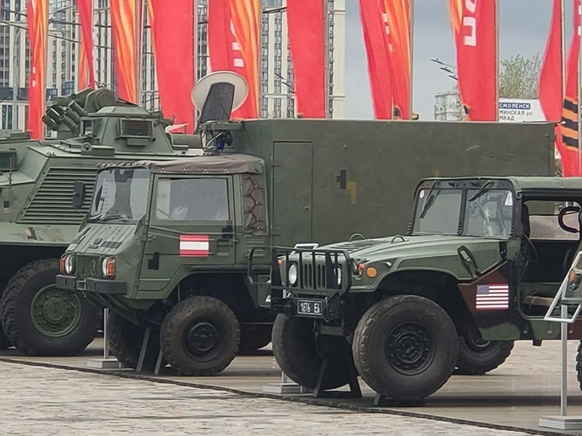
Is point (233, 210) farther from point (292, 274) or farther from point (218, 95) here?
point (218, 95)

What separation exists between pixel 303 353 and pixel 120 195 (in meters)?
3.50

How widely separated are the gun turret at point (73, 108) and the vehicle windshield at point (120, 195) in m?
4.62

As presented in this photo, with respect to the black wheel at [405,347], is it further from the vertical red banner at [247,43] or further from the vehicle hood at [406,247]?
the vertical red banner at [247,43]

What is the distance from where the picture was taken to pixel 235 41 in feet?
112

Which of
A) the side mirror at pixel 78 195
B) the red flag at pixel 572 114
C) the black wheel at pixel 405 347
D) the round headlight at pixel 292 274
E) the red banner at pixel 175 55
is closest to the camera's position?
the black wheel at pixel 405 347

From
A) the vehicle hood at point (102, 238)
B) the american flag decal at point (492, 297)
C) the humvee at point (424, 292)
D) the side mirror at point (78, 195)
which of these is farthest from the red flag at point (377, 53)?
the american flag decal at point (492, 297)

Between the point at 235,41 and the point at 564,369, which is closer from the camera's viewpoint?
the point at 564,369

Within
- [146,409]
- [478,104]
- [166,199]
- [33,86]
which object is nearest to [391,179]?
[166,199]

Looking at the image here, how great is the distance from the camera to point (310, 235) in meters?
17.7

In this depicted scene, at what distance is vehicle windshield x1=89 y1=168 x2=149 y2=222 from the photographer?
1708 cm

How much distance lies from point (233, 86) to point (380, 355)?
775 cm

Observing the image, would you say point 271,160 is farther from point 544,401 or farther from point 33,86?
point 33,86

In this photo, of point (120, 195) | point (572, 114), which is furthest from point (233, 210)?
point (572, 114)

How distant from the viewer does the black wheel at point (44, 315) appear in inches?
784
